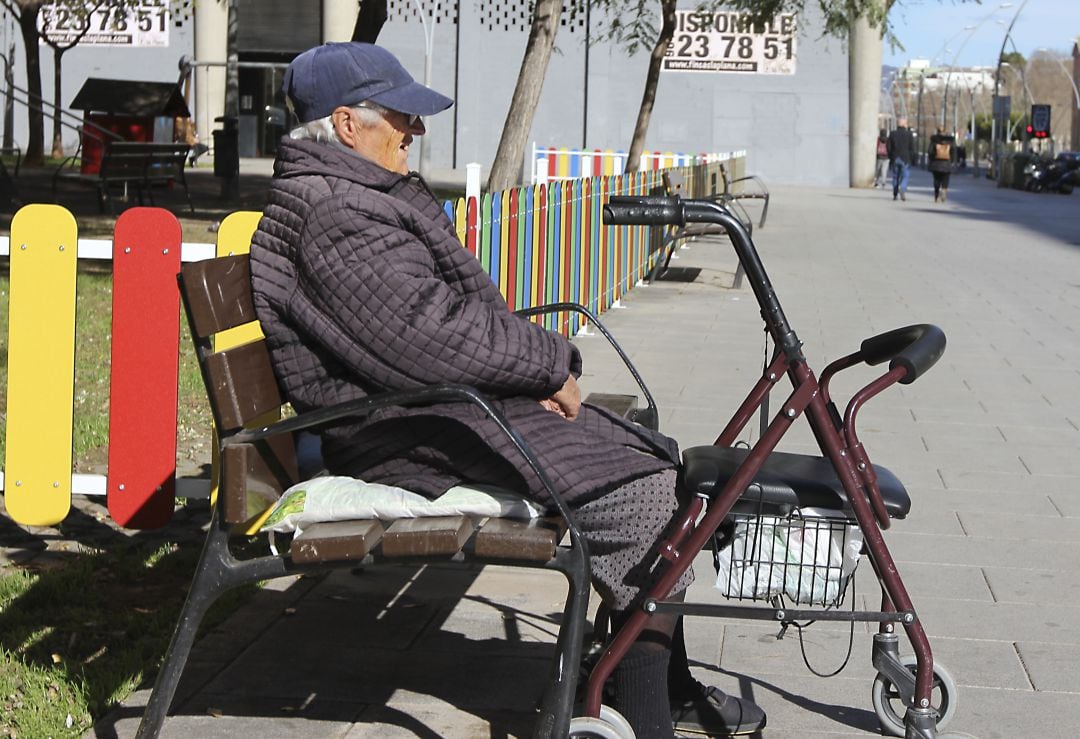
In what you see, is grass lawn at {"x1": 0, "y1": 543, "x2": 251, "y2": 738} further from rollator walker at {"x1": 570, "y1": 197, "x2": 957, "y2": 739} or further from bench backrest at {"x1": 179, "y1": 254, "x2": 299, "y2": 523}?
rollator walker at {"x1": 570, "y1": 197, "x2": 957, "y2": 739}

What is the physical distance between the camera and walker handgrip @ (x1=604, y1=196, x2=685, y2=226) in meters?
3.45

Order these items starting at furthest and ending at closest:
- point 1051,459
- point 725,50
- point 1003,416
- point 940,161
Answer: point 725,50, point 940,161, point 1003,416, point 1051,459

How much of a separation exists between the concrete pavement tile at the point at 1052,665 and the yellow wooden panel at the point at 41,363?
9.65ft

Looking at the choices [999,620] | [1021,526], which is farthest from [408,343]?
[1021,526]

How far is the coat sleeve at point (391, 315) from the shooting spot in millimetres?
3242

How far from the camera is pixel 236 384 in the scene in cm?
332

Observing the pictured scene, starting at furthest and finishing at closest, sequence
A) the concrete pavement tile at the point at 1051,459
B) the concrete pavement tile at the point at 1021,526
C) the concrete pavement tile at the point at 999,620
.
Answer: the concrete pavement tile at the point at 1051,459 < the concrete pavement tile at the point at 1021,526 < the concrete pavement tile at the point at 999,620

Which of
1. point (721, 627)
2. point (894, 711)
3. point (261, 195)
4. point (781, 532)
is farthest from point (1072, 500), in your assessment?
point (261, 195)

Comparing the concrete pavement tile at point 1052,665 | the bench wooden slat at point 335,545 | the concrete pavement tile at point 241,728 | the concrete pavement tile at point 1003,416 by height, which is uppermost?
the bench wooden slat at point 335,545

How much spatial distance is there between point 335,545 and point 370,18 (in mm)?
14076

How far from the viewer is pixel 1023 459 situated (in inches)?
280

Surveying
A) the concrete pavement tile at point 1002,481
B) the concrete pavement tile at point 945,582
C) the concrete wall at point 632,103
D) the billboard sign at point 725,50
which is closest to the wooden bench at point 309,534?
the concrete pavement tile at point 945,582

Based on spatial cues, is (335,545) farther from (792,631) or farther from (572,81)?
(572,81)

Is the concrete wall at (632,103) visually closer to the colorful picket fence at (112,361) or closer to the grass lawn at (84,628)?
the grass lawn at (84,628)
